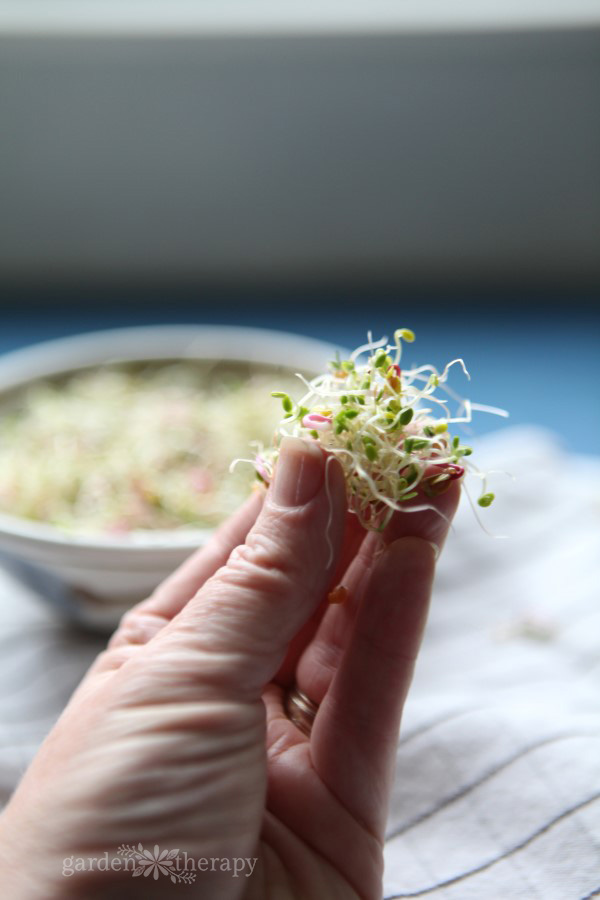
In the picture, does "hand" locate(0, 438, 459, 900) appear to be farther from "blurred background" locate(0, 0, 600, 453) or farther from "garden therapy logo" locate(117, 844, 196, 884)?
"blurred background" locate(0, 0, 600, 453)

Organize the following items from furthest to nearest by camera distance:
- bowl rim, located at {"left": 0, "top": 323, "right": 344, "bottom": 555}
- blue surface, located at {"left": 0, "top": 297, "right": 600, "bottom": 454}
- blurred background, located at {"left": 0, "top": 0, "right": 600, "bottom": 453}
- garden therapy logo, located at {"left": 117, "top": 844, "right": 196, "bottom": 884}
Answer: blurred background, located at {"left": 0, "top": 0, "right": 600, "bottom": 453} < blue surface, located at {"left": 0, "top": 297, "right": 600, "bottom": 454} < bowl rim, located at {"left": 0, "top": 323, "right": 344, "bottom": 555} < garden therapy logo, located at {"left": 117, "top": 844, "right": 196, "bottom": 884}

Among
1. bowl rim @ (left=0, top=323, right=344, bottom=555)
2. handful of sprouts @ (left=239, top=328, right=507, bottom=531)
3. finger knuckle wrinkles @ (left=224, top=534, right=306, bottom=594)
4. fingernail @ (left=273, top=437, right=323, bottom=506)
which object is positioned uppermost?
bowl rim @ (left=0, top=323, right=344, bottom=555)

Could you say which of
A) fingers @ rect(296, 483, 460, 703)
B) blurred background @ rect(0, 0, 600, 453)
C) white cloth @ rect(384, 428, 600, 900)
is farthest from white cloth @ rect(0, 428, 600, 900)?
blurred background @ rect(0, 0, 600, 453)

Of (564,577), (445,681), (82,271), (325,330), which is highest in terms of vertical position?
(82,271)

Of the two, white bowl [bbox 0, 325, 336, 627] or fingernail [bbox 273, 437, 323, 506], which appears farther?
white bowl [bbox 0, 325, 336, 627]

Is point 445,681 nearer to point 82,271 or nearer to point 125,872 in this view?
point 125,872

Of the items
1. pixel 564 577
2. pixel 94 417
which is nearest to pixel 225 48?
pixel 94 417

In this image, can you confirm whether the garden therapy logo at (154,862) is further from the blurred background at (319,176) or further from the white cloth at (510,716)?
the blurred background at (319,176)
